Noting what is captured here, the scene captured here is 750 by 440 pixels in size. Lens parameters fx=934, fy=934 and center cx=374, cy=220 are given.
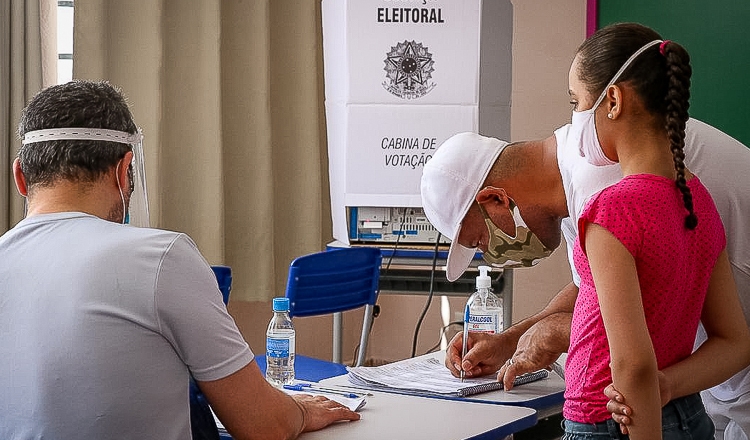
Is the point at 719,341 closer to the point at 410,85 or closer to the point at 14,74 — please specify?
the point at 410,85

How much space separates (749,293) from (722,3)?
1758mm

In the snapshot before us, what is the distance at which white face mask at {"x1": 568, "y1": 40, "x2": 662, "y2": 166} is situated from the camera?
1.50 metres

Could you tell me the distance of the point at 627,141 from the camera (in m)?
1.48

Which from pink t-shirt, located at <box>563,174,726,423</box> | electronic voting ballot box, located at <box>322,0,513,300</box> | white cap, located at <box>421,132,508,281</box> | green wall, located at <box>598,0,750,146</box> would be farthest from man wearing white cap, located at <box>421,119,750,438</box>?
green wall, located at <box>598,0,750,146</box>

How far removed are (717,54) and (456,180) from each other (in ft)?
5.11

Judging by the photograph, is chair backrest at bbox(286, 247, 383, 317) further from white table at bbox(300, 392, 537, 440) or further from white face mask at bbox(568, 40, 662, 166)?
white face mask at bbox(568, 40, 662, 166)

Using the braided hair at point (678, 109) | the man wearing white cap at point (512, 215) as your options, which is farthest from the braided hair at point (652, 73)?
the man wearing white cap at point (512, 215)

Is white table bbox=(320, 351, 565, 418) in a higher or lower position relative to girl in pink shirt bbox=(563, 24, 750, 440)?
lower

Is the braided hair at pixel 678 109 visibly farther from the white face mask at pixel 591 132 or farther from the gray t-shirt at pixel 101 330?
the gray t-shirt at pixel 101 330

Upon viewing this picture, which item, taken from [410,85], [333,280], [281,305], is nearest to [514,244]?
[281,305]

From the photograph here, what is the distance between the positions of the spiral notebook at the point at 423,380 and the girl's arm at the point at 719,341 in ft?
1.90

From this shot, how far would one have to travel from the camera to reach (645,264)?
1.38m

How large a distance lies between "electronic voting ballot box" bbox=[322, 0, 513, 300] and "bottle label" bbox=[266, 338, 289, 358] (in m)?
1.22

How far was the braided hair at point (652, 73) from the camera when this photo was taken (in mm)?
1427
